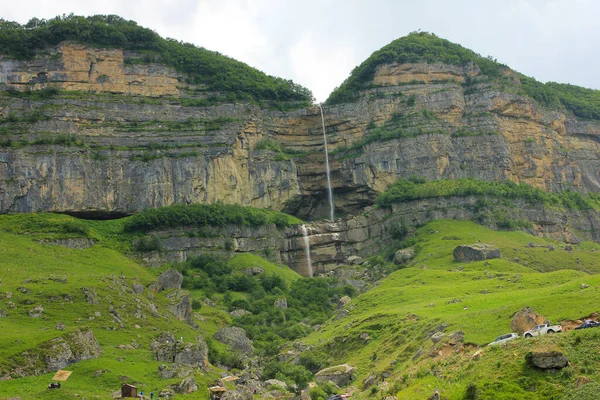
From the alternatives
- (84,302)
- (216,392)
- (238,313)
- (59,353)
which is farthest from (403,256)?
(59,353)

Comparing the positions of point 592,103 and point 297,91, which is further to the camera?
point 592,103

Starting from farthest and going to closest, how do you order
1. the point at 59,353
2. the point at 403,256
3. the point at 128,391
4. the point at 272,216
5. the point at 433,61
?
the point at 433,61
the point at 272,216
the point at 403,256
the point at 59,353
the point at 128,391

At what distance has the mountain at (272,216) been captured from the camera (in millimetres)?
67438

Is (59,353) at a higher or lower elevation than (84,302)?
lower

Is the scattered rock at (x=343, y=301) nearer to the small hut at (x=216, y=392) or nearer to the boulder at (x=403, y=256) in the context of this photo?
the boulder at (x=403, y=256)

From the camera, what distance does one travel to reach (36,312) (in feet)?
244

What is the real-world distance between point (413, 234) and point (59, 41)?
244 ft

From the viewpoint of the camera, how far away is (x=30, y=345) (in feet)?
205

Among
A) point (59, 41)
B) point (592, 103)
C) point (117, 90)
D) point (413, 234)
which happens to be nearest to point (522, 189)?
Result: point (413, 234)

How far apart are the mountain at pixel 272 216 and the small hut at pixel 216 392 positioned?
4.56 feet

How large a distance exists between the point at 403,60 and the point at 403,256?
51914mm

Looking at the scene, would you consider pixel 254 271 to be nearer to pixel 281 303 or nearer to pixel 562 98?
pixel 281 303

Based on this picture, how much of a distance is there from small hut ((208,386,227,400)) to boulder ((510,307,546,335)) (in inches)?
917

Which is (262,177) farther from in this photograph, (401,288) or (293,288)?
(401,288)
